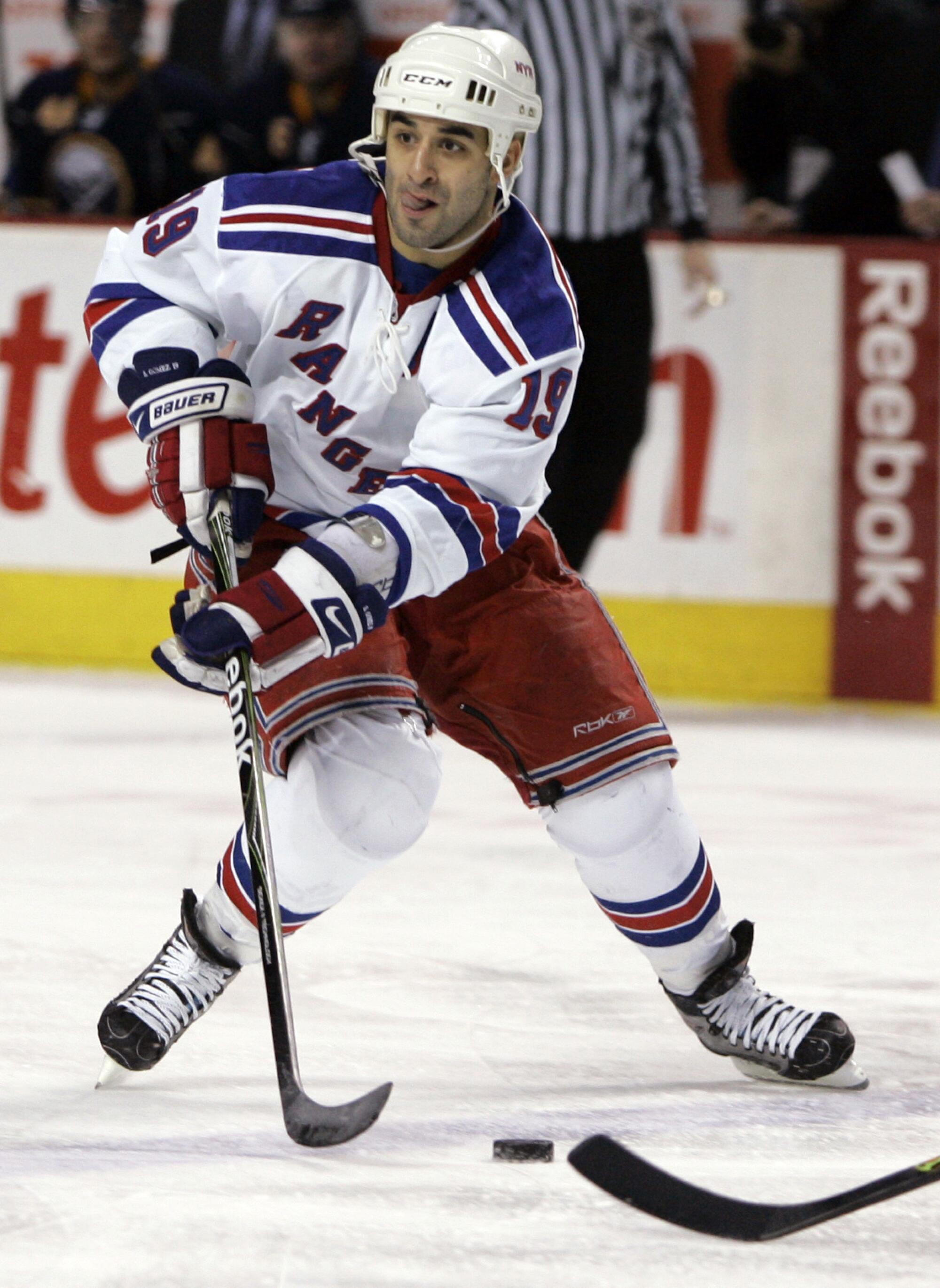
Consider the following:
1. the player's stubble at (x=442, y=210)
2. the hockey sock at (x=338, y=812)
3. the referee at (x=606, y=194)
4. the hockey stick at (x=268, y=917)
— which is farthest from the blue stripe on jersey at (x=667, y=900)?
the referee at (x=606, y=194)

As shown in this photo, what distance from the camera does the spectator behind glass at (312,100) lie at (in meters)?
4.88

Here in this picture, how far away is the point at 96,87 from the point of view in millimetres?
5047

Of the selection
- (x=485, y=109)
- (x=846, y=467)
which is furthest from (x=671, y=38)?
(x=485, y=109)

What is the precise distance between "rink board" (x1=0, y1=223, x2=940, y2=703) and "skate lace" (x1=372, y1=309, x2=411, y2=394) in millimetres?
2462

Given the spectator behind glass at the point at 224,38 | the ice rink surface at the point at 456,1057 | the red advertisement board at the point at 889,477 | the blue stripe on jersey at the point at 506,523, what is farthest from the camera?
the spectator behind glass at the point at 224,38

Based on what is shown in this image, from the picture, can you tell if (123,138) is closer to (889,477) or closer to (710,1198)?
(889,477)

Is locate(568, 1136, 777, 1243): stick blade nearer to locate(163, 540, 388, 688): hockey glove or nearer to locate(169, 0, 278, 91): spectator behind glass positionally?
locate(163, 540, 388, 688): hockey glove

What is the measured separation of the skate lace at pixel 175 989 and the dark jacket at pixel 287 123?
2782mm

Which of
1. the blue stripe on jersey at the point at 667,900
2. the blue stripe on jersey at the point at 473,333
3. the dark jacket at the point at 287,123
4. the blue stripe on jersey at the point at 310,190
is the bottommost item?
the blue stripe on jersey at the point at 667,900

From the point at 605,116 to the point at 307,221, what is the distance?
224cm

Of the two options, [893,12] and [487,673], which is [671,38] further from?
[487,673]

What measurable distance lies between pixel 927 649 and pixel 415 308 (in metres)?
2.62

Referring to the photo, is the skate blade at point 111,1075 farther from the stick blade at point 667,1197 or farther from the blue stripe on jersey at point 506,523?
the blue stripe on jersey at point 506,523

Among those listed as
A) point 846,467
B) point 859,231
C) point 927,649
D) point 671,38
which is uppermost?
point 671,38
